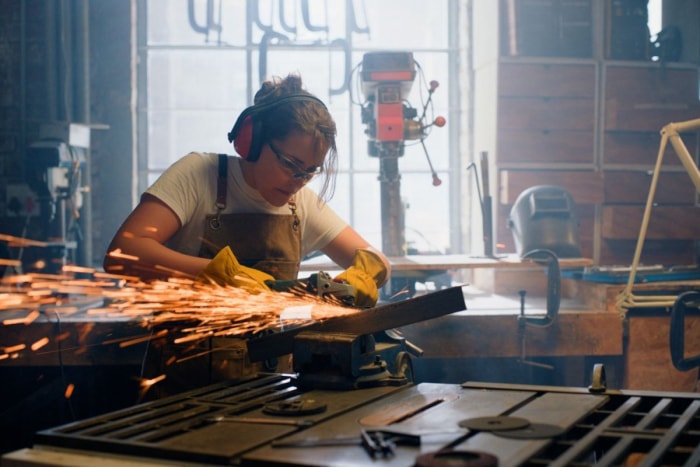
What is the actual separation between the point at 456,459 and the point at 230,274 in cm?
91

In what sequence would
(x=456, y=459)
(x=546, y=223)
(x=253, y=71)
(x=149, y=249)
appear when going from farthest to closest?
(x=253, y=71)
(x=546, y=223)
(x=149, y=249)
(x=456, y=459)

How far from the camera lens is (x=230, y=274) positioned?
6.51ft

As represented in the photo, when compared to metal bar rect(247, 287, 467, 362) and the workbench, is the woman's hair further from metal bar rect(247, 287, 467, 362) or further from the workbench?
the workbench

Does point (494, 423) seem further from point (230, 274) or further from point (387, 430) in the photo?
point (230, 274)

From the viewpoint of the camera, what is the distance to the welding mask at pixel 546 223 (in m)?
4.36

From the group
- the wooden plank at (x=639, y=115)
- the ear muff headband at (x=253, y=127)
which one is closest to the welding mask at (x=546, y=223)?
the wooden plank at (x=639, y=115)

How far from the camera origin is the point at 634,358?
3734 millimetres

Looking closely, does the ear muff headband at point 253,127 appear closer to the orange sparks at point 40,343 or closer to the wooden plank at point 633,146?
the orange sparks at point 40,343

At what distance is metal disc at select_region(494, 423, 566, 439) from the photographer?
1.36m

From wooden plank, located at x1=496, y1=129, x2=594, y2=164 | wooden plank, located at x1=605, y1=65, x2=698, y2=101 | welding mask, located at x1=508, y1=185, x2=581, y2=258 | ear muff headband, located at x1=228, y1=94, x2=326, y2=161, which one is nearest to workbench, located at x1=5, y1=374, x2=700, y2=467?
ear muff headband, located at x1=228, y1=94, x2=326, y2=161

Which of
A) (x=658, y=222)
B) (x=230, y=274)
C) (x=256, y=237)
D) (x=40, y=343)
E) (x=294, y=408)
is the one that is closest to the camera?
(x=294, y=408)

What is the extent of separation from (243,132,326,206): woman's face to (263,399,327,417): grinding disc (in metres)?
0.89

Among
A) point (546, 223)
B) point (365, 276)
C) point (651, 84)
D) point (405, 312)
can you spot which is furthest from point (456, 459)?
point (651, 84)

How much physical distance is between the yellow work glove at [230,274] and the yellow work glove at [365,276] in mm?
337
